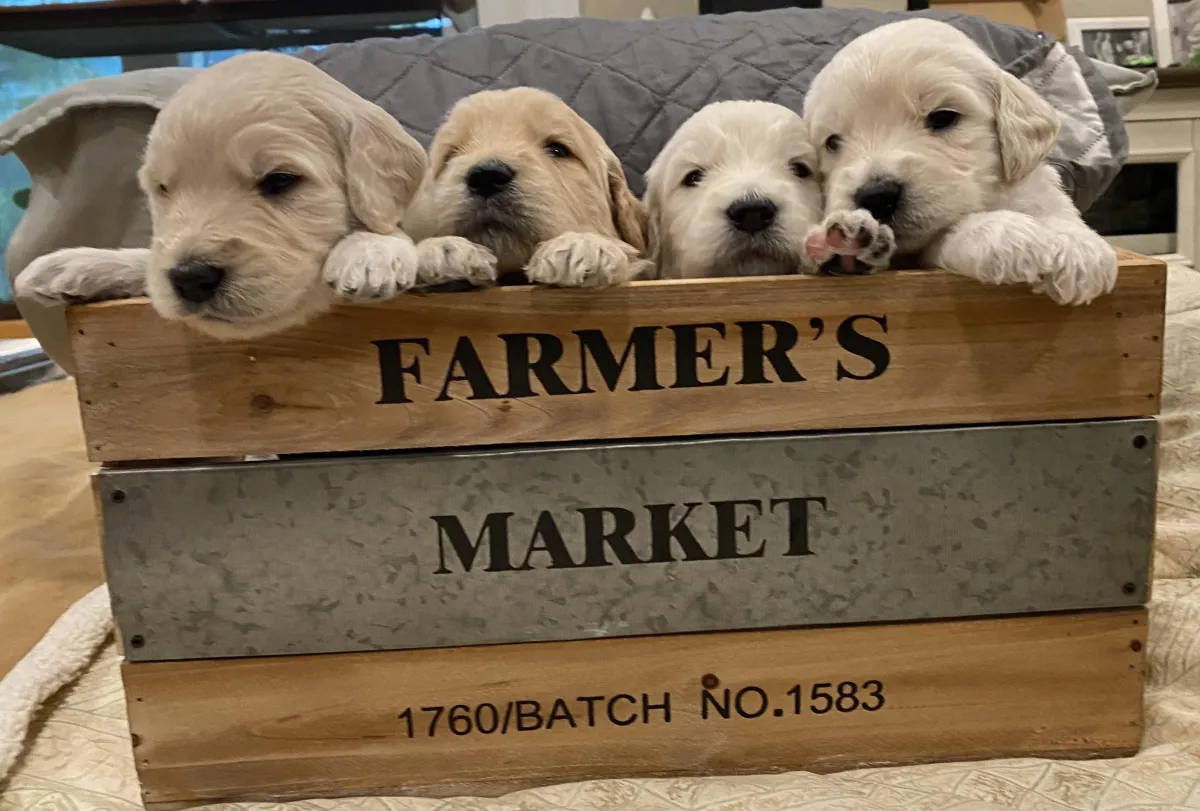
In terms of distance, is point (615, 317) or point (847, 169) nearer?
point (615, 317)

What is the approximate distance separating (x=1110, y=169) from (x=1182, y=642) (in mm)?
984

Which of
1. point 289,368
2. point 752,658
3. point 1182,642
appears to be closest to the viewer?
point 289,368

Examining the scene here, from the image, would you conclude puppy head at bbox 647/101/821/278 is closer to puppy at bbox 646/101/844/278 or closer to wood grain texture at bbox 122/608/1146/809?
puppy at bbox 646/101/844/278

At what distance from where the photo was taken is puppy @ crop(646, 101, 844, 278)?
1.26 metres

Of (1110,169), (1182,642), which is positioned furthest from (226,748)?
(1110,169)

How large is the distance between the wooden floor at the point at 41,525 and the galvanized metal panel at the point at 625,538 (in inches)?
27.3

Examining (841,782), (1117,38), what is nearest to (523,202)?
(841,782)

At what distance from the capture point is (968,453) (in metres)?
1.14

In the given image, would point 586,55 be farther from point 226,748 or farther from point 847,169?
point 226,748

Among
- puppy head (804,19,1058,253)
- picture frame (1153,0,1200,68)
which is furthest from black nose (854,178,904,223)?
picture frame (1153,0,1200,68)

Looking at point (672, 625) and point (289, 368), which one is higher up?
point (289, 368)

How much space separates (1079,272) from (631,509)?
0.60 metres

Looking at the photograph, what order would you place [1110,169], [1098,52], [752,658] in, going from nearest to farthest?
[752,658] < [1110,169] < [1098,52]

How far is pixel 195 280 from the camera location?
3.35ft
